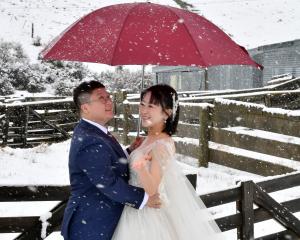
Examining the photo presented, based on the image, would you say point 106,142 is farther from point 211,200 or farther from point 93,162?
point 211,200

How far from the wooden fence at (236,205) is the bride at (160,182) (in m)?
0.84

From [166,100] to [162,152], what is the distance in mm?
373

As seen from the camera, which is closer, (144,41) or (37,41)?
(144,41)

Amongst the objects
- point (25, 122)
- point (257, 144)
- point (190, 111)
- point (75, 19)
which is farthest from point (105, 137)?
point (75, 19)

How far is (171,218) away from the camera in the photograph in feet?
11.1

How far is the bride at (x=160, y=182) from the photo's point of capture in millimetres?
3084

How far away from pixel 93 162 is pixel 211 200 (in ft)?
6.78

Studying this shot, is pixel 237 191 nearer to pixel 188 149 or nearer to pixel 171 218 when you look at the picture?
pixel 171 218

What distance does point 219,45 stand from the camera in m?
→ 3.62

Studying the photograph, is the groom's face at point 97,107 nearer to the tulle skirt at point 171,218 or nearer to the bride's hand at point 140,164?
the bride's hand at point 140,164

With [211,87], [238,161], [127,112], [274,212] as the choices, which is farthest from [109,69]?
[274,212]

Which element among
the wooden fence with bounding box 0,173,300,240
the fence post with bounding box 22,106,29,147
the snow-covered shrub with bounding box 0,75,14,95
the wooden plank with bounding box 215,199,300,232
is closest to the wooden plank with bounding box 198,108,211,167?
the wooden fence with bounding box 0,173,300,240

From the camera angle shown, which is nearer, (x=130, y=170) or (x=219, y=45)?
(x=130, y=170)

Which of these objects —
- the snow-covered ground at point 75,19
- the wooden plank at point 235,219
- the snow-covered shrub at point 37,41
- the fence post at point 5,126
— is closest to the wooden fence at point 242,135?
the wooden plank at point 235,219
